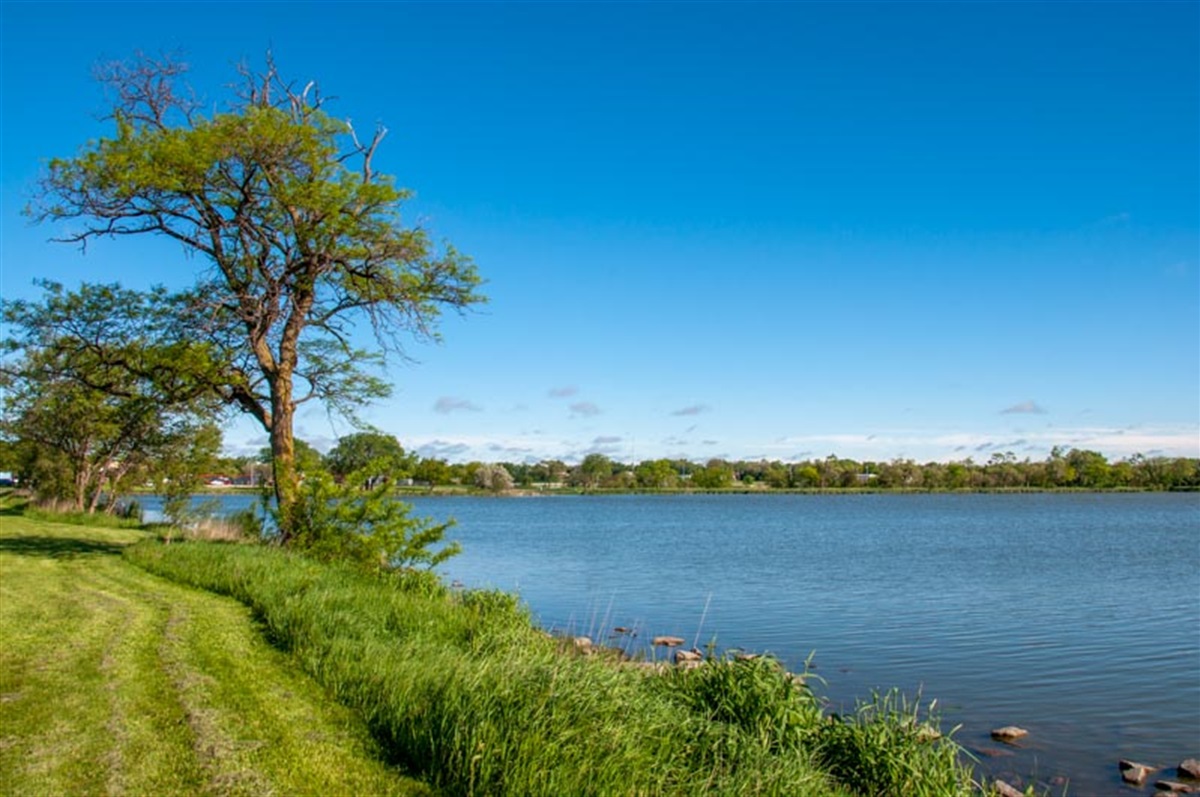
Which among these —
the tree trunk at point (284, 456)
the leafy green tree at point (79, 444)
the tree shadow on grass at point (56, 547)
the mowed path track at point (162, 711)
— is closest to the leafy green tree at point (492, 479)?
the leafy green tree at point (79, 444)

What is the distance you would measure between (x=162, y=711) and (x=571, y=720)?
12.6 ft

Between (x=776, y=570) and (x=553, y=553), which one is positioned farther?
(x=553, y=553)

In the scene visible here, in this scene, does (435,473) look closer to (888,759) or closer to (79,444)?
(79,444)

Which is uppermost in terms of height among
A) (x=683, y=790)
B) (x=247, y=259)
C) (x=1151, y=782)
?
(x=247, y=259)

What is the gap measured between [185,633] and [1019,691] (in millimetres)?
12964

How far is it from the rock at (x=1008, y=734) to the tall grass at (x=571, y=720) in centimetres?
346

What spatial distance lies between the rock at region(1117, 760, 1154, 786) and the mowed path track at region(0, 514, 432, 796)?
8847mm

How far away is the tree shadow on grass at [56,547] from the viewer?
20.8 m

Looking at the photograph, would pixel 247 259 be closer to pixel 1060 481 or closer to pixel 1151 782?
pixel 1151 782

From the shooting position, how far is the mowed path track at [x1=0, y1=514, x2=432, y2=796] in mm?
6941

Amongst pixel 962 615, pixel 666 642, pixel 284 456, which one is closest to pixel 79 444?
pixel 284 456

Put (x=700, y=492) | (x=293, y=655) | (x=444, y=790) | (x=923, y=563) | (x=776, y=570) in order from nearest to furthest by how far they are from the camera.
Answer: (x=444, y=790) → (x=293, y=655) → (x=776, y=570) → (x=923, y=563) → (x=700, y=492)

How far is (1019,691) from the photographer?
50.2ft

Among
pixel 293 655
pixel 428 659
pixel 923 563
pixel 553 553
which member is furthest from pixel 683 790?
pixel 553 553
